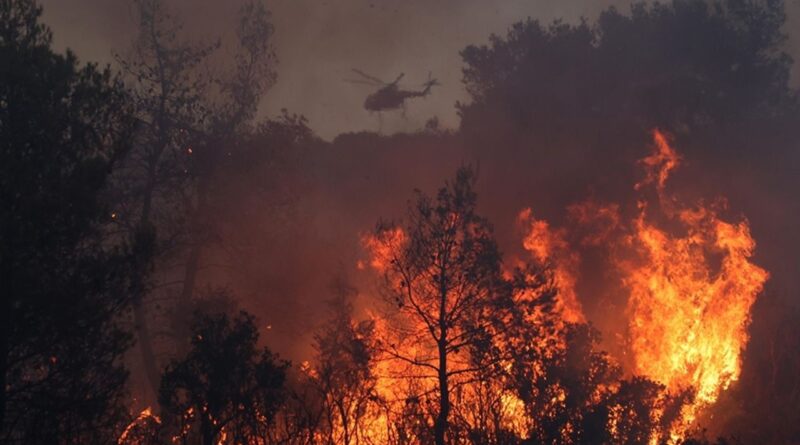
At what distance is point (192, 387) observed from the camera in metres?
11.0

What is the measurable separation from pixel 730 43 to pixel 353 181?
24.2m

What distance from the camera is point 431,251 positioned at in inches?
600

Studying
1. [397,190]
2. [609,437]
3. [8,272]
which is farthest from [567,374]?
[397,190]

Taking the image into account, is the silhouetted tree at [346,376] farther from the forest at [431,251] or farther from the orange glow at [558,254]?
the orange glow at [558,254]

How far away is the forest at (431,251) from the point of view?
36.6ft

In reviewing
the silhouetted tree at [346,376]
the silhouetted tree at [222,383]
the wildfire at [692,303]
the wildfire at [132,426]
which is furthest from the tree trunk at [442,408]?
the wildfire at [692,303]

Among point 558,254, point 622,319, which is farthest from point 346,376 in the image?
point 622,319

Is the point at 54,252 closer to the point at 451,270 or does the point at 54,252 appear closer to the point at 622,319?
the point at 451,270

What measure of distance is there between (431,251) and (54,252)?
816cm

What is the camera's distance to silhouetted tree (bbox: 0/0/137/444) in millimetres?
A: 10422

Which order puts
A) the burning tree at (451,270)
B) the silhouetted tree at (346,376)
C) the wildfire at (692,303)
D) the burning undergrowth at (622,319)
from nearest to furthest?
the silhouetted tree at (346,376), the burning tree at (451,270), the burning undergrowth at (622,319), the wildfire at (692,303)

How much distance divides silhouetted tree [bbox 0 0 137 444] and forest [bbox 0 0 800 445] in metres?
0.04

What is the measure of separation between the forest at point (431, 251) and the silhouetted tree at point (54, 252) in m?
0.04

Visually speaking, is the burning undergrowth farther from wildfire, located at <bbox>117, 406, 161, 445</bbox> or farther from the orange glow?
wildfire, located at <bbox>117, 406, 161, 445</bbox>
